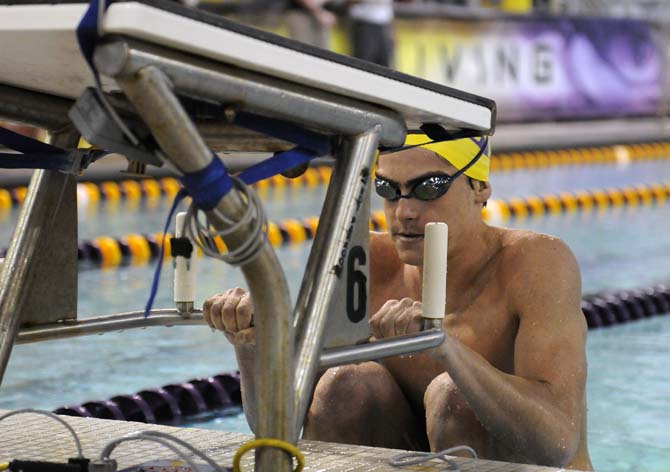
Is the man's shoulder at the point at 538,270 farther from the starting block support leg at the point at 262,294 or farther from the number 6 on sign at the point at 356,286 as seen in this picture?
the starting block support leg at the point at 262,294

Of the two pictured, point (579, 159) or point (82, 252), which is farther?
point (579, 159)

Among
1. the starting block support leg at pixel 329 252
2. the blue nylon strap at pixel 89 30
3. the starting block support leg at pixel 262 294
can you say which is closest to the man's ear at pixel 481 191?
the starting block support leg at pixel 329 252

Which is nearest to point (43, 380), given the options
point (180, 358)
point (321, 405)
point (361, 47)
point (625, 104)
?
point (180, 358)

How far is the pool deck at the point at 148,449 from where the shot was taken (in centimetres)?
205

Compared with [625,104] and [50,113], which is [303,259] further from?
A: [625,104]

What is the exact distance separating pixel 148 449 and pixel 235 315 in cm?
42

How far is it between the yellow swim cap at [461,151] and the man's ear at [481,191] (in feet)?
0.04

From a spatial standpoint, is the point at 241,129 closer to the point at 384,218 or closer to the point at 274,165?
the point at 274,165

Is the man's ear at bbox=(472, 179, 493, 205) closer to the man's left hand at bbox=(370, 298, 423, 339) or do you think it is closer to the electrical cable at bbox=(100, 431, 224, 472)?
the man's left hand at bbox=(370, 298, 423, 339)

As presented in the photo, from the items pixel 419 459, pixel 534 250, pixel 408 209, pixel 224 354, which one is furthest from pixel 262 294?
pixel 224 354

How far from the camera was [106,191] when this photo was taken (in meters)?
9.40

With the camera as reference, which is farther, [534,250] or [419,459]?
[534,250]

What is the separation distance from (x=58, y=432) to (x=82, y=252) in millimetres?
4634

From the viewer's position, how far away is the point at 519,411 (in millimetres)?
2168
